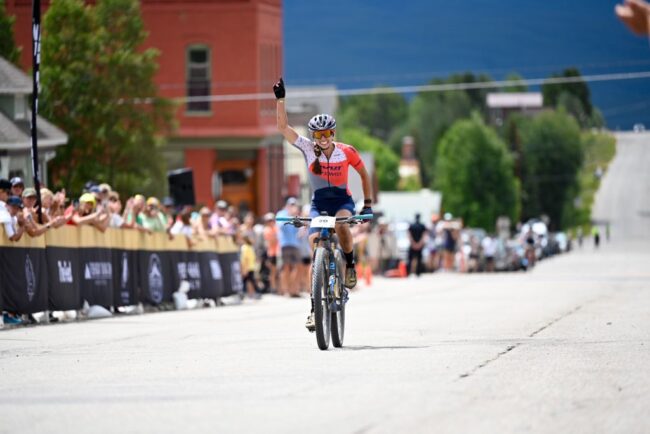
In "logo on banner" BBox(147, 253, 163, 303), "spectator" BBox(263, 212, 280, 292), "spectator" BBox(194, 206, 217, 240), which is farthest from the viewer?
"spectator" BBox(263, 212, 280, 292)

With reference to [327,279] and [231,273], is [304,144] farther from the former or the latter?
[231,273]

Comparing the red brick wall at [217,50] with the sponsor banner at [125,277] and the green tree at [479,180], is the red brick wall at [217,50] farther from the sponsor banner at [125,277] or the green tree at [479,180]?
the green tree at [479,180]

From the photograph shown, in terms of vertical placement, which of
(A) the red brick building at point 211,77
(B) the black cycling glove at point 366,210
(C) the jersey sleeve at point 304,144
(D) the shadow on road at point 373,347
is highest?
(A) the red brick building at point 211,77

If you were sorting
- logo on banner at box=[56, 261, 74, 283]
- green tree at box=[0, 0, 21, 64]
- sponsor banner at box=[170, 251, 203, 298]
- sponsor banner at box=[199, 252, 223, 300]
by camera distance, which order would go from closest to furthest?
logo on banner at box=[56, 261, 74, 283] < sponsor banner at box=[170, 251, 203, 298] < sponsor banner at box=[199, 252, 223, 300] < green tree at box=[0, 0, 21, 64]

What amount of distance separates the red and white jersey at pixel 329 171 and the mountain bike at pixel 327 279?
0.32 m

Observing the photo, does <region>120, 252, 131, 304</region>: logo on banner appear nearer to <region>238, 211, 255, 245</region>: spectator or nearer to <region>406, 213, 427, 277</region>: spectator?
<region>238, 211, 255, 245</region>: spectator

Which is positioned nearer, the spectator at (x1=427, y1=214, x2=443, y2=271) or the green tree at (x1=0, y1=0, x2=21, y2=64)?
the green tree at (x1=0, y1=0, x2=21, y2=64)

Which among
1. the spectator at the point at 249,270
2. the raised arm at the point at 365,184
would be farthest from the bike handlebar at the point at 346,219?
the spectator at the point at 249,270

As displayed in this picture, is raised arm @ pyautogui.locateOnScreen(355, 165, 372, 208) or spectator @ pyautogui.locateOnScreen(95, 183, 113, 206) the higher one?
raised arm @ pyautogui.locateOnScreen(355, 165, 372, 208)

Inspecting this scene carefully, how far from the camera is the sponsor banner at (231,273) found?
2959 centimetres

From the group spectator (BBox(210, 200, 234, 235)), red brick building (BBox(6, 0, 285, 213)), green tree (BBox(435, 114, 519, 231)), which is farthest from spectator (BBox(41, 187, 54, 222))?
green tree (BBox(435, 114, 519, 231))

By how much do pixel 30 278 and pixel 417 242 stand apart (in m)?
29.3

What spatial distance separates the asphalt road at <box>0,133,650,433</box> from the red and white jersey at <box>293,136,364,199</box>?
55.2 inches

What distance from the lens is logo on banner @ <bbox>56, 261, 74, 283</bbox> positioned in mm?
21047
